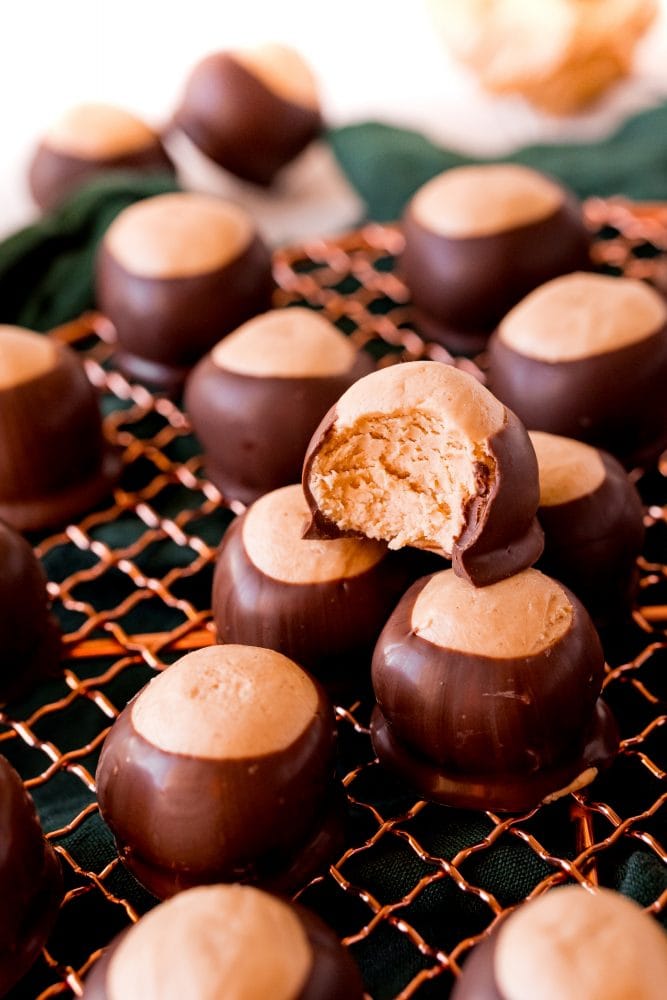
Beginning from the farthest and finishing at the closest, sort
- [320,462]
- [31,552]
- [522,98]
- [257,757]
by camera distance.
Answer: [522,98], [31,552], [320,462], [257,757]

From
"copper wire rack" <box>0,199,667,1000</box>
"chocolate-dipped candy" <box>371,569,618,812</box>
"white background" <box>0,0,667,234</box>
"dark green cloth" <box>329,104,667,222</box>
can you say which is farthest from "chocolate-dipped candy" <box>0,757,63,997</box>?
"white background" <box>0,0,667,234</box>

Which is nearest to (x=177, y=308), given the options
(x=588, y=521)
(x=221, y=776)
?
(x=588, y=521)

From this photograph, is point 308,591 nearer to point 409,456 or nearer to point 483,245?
point 409,456

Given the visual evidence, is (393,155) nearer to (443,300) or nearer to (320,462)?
(443,300)

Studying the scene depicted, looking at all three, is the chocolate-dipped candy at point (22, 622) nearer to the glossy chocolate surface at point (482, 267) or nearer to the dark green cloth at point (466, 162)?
the glossy chocolate surface at point (482, 267)

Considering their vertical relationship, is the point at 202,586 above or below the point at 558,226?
below

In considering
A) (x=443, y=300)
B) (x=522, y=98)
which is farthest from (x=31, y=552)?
(x=522, y=98)

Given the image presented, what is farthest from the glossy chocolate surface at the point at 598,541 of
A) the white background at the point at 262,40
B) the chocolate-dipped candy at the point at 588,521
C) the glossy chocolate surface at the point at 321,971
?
the white background at the point at 262,40

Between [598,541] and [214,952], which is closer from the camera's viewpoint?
[214,952]
